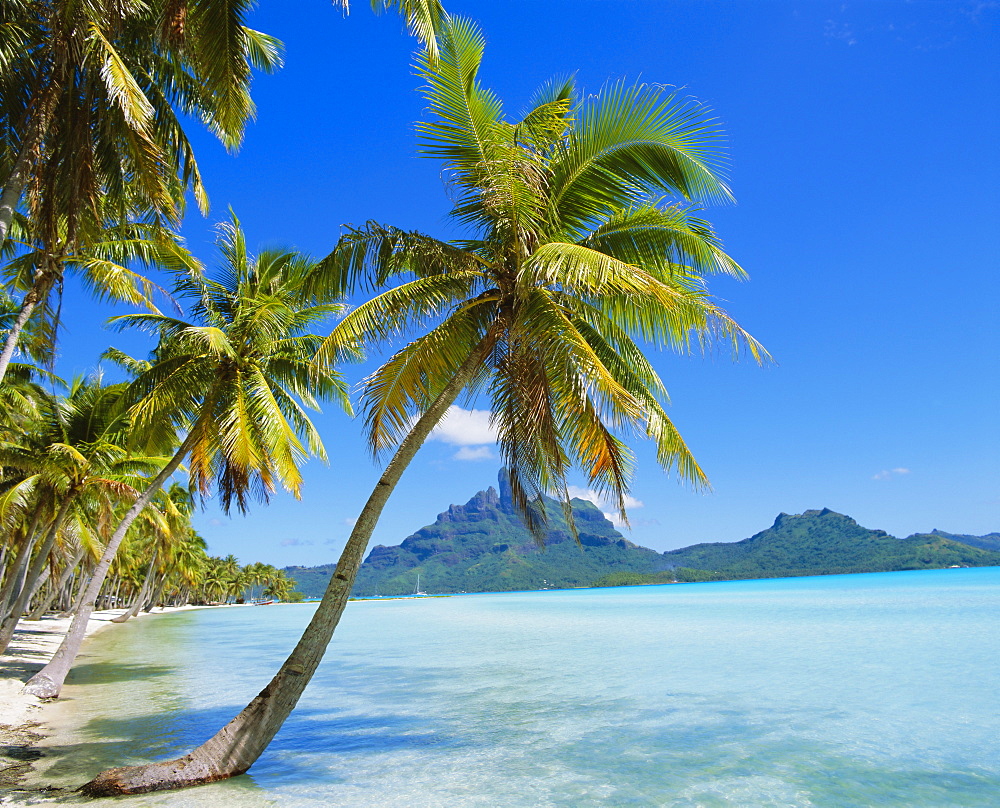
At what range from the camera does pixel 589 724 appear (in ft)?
31.1

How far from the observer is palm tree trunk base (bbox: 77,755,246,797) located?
552 centimetres

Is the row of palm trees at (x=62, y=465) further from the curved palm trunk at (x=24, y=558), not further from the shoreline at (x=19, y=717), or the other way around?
the shoreline at (x=19, y=717)

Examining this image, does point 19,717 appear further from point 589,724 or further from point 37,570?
point 589,724

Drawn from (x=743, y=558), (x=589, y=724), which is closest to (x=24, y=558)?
(x=589, y=724)

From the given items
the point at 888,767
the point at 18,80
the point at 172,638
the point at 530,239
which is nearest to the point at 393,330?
the point at 530,239

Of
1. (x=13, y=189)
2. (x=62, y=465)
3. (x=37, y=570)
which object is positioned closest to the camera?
(x=13, y=189)

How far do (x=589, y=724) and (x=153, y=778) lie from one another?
19.5ft

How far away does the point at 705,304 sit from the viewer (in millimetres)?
6297

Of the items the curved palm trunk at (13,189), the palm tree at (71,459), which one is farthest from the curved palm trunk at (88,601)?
the curved palm trunk at (13,189)

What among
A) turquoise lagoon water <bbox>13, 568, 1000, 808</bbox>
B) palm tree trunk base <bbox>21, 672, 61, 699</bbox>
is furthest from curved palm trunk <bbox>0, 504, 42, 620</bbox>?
palm tree trunk base <bbox>21, 672, 61, 699</bbox>

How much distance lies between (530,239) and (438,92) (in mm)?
1752

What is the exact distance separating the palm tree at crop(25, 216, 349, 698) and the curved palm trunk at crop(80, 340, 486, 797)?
4602 mm

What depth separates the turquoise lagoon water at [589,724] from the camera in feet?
21.2

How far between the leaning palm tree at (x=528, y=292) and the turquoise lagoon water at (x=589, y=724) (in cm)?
226
